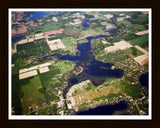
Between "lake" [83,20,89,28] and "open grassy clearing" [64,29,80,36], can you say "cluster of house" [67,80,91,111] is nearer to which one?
"open grassy clearing" [64,29,80,36]

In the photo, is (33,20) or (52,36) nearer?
(52,36)

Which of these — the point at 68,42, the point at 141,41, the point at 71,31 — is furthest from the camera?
the point at 71,31

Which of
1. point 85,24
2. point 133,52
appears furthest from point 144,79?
point 85,24

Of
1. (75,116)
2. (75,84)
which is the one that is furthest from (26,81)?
(75,116)

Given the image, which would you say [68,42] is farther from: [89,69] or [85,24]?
[89,69]

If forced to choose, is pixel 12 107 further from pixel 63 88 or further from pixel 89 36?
pixel 89 36

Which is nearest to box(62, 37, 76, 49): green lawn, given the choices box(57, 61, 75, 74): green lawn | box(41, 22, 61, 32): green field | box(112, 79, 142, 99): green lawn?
box(57, 61, 75, 74): green lawn

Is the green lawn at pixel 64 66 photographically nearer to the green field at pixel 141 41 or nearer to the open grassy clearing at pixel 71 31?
the open grassy clearing at pixel 71 31
